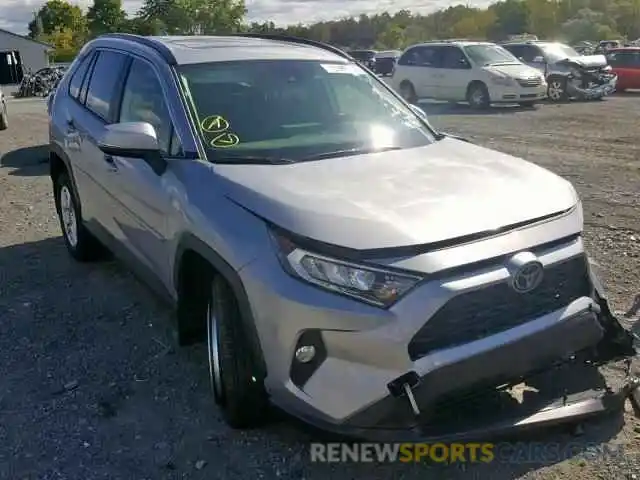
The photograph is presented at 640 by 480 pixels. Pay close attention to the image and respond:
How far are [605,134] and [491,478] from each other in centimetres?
1146

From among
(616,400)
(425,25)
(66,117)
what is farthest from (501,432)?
(425,25)

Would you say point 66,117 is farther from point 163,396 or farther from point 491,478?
point 491,478

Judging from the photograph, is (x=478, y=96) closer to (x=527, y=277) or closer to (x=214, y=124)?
(x=214, y=124)

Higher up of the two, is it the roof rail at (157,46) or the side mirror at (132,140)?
the roof rail at (157,46)

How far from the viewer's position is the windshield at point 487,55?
19.0 metres

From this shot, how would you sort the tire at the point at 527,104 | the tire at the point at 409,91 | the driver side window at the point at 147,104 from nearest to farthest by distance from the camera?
the driver side window at the point at 147,104 < the tire at the point at 527,104 < the tire at the point at 409,91

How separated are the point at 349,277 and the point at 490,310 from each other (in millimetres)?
565

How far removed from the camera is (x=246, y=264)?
2.96 meters

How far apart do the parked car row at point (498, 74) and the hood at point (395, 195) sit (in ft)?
50.9

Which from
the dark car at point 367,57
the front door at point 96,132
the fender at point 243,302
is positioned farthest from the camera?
the dark car at point 367,57

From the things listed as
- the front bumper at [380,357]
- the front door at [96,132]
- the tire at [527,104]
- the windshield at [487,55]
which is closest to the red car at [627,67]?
the tire at [527,104]

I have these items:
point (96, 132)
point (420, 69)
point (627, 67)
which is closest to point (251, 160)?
point (96, 132)

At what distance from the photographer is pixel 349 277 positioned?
2.77 meters

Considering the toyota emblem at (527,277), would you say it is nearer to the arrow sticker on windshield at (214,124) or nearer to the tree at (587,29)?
the arrow sticker on windshield at (214,124)
